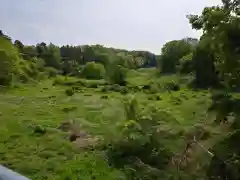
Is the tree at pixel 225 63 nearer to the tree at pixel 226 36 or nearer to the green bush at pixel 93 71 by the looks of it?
the tree at pixel 226 36

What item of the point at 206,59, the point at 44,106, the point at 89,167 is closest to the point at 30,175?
the point at 89,167

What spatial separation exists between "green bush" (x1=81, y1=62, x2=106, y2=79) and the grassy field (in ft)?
89.6

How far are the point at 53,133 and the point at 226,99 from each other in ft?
36.6

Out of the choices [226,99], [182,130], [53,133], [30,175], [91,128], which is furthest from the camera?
[91,128]

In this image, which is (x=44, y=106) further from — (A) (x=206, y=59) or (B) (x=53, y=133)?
(A) (x=206, y=59)

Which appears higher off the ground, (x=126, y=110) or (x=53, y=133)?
(x=126, y=110)

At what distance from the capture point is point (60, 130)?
22969 mm

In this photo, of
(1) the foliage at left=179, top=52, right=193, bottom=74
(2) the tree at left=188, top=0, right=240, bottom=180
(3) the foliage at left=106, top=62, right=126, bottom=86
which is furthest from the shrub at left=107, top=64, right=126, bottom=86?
(2) the tree at left=188, top=0, right=240, bottom=180

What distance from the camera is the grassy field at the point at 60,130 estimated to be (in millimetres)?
16281

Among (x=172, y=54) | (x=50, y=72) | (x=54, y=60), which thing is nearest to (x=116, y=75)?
(x=50, y=72)

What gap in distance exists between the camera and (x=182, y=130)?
2028cm

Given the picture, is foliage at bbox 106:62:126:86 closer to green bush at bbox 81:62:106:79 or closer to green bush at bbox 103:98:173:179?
green bush at bbox 81:62:106:79

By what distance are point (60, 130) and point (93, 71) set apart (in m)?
43.8

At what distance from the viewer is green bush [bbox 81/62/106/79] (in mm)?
65812
